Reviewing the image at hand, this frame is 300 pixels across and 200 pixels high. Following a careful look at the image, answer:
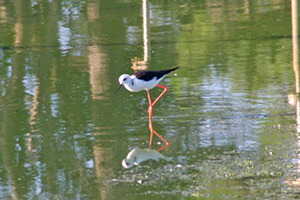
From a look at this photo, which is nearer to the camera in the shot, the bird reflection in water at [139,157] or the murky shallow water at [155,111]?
the murky shallow water at [155,111]

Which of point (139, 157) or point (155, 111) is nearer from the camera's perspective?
point (139, 157)

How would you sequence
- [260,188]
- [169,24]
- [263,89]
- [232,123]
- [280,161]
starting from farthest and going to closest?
[169,24], [263,89], [232,123], [280,161], [260,188]

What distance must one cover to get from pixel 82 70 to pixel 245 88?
13.8 ft

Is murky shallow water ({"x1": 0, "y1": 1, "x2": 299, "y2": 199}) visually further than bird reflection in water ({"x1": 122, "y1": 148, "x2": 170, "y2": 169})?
No

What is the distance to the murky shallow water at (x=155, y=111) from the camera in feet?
21.0

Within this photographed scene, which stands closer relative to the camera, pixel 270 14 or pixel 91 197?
pixel 91 197

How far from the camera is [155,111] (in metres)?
9.46

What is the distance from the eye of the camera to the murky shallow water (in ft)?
Result: 21.0

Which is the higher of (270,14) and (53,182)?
(270,14)

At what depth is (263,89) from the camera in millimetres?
10461

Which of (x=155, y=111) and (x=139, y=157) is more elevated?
(x=155, y=111)

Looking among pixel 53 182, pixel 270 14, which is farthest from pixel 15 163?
pixel 270 14

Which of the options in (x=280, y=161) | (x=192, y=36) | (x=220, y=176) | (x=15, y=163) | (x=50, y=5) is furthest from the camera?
(x=50, y=5)

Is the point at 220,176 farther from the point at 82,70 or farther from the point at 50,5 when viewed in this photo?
the point at 50,5
